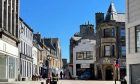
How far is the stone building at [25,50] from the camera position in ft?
233

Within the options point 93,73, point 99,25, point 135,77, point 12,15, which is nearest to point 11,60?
point 12,15

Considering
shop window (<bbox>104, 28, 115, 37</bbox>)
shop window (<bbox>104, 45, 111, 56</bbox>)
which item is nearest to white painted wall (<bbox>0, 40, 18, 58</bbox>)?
shop window (<bbox>104, 45, 111, 56</bbox>)

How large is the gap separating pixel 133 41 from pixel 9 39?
19.3 m

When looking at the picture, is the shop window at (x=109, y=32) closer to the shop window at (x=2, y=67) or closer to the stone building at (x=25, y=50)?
the stone building at (x=25, y=50)

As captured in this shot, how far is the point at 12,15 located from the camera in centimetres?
5662

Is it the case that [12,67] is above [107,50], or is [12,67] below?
below

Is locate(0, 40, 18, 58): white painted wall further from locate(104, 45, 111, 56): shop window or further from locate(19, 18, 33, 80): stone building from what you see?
locate(104, 45, 111, 56): shop window

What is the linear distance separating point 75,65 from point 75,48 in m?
4.17

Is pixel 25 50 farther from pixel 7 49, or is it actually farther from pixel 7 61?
pixel 7 49

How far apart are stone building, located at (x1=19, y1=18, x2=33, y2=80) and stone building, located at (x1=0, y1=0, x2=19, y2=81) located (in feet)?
32.7

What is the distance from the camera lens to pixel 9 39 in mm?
53125

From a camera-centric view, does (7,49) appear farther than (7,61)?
No

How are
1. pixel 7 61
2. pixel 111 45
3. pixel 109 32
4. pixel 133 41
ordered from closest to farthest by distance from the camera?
pixel 133 41 < pixel 7 61 < pixel 111 45 < pixel 109 32

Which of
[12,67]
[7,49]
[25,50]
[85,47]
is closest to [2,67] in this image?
[7,49]
